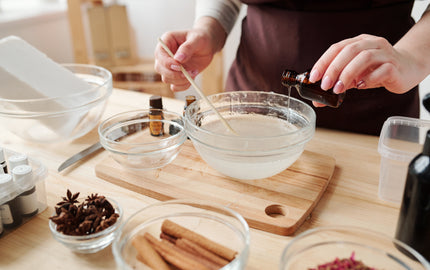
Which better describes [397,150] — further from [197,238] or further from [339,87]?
[197,238]

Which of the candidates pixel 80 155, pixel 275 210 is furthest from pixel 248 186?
pixel 80 155

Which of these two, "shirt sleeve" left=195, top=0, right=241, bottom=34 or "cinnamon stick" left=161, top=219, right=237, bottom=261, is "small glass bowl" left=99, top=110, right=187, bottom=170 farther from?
"shirt sleeve" left=195, top=0, right=241, bottom=34

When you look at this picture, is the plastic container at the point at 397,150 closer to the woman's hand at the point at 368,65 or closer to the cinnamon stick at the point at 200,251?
the woman's hand at the point at 368,65

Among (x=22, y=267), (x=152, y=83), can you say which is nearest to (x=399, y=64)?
(x=22, y=267)

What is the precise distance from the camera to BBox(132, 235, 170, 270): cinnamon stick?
0.67m

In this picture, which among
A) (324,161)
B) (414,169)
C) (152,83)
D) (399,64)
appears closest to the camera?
(414,169)

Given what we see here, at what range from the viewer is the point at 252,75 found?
156cm

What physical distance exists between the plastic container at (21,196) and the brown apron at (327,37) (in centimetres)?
92

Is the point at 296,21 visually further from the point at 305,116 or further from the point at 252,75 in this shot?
the point at 305,116

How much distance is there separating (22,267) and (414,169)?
0.74 meters

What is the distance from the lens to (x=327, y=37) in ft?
4.35

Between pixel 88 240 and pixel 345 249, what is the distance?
0.48m

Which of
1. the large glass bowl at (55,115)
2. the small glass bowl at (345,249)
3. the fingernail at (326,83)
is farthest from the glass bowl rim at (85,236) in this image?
the fingernail at (326,83)

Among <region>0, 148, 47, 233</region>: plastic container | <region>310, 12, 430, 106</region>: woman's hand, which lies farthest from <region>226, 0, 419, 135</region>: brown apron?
<region>0, 148, 47, 233</region>: plastic container
